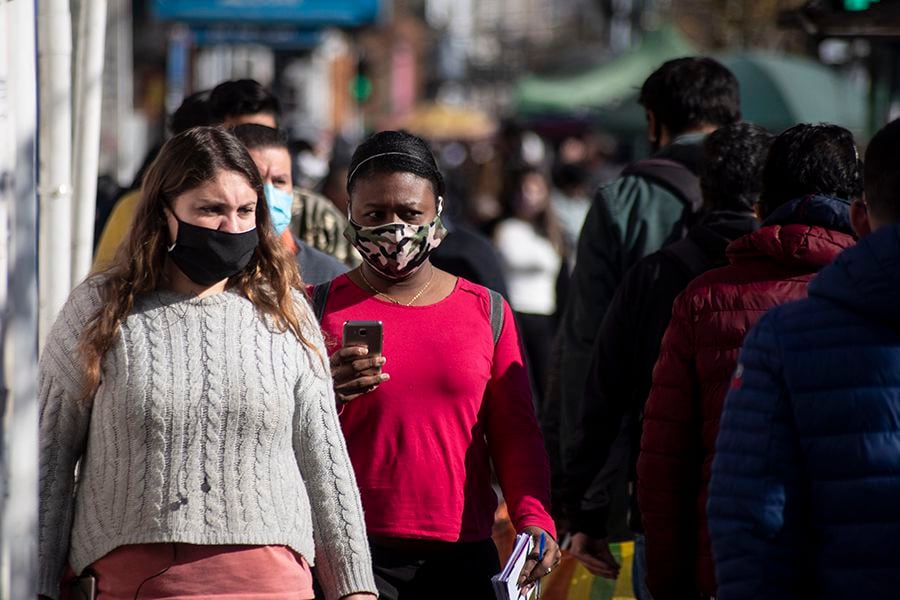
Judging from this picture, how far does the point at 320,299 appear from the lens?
4.51m

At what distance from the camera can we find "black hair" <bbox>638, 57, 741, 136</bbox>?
20.0 ft

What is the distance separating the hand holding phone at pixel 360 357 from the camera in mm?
4223

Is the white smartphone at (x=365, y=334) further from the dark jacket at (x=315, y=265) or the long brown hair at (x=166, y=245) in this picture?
the dark jacket at (x=315, y=265)

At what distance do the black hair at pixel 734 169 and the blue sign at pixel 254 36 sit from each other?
15783 millimetres

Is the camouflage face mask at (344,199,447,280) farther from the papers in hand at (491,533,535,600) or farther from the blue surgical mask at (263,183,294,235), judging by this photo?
the blue surgical mask at (263,183,294,235)

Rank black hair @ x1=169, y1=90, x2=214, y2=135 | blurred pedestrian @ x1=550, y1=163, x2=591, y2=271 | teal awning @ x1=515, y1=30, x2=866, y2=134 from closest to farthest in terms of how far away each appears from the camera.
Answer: black hair @ x1=169, y1=90, x2=214, y2=135, blurred pedestrian @ x1=550, y1=163, x2=591, y2=271, teal awning @ x1=515, y1=30, x2=866, y2=134

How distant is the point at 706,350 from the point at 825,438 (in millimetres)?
980

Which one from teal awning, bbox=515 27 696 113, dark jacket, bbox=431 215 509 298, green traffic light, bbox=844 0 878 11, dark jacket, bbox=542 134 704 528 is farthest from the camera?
teal awning, bbox=515 27 696 113

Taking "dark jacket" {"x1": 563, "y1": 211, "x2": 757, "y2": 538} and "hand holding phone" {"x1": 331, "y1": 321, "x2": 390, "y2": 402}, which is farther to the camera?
"dark jacket" {"x1": 563, "y1": 211, "x2": 757, "y2": 538}

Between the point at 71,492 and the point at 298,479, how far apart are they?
556 millimetres

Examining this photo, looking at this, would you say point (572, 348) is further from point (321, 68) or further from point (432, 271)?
point (321, 68)

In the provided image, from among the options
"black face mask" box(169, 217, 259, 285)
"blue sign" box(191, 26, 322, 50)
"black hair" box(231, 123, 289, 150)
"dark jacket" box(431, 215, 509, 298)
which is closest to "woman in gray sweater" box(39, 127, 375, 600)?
"black face mask" box(169, 217, 259, 285)

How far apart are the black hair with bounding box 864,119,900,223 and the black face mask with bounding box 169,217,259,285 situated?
5.09 ft

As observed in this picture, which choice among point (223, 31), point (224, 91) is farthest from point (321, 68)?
point (224, 91)
